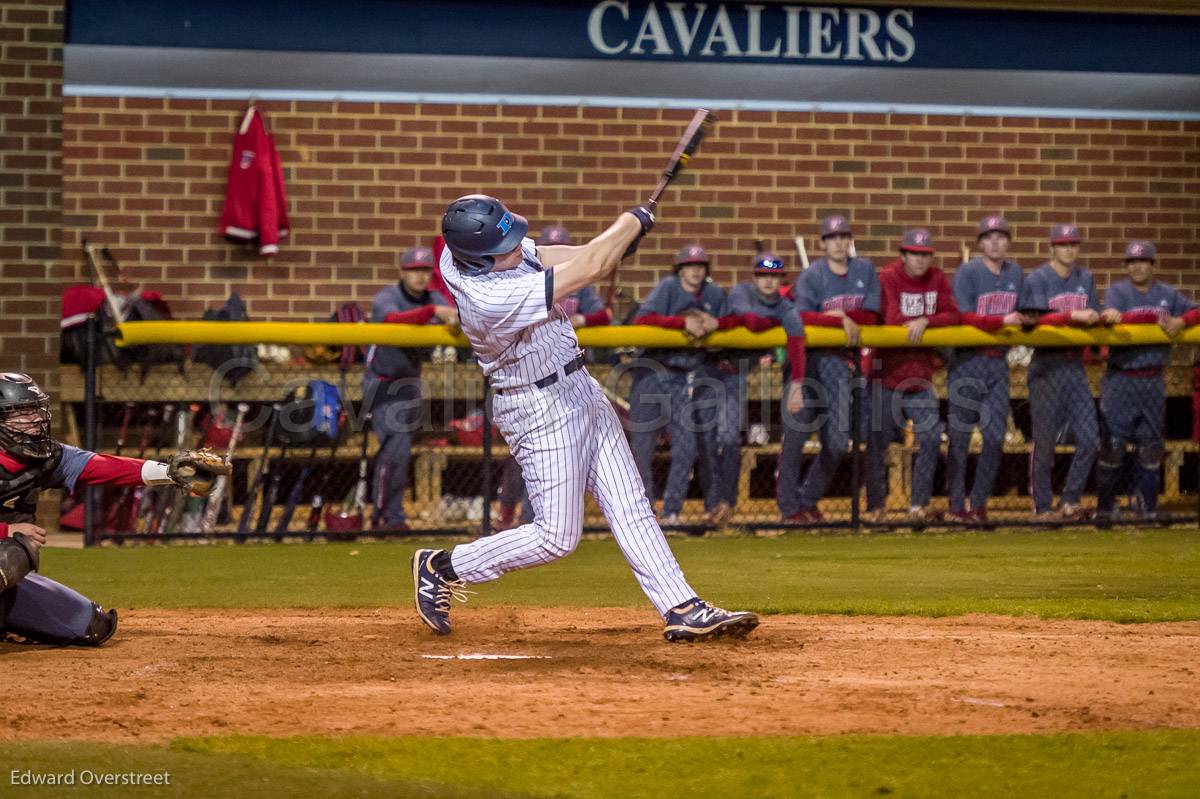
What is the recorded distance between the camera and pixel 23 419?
6.18 meters

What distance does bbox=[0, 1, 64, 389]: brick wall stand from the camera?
43.9 ft

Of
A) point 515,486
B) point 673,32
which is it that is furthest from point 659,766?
point 673,32

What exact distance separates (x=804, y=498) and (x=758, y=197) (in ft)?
13.9

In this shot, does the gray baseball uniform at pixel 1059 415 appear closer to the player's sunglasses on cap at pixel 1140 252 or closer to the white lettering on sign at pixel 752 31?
the player's sunglasses on cap at pixel 1140 252

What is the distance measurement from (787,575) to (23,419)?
14.8 feet

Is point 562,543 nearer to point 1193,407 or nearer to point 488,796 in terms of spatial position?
point 488,796

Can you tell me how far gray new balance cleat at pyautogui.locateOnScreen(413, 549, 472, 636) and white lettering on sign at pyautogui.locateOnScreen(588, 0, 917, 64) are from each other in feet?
28.5

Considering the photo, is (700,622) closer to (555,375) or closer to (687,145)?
(555,375)

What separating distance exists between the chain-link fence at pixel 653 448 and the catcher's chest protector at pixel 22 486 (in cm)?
440

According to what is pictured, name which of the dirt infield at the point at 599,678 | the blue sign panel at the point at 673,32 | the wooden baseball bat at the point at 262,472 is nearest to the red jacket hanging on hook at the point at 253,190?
the blue sign panel at the point at 673,32

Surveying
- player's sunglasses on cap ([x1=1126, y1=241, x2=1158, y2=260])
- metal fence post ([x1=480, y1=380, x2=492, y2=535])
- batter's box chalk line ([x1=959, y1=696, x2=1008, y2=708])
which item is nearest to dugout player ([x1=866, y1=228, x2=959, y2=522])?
player's sunglasses on cap ([x1=1126, y1=241, x2=1158, y2=260])

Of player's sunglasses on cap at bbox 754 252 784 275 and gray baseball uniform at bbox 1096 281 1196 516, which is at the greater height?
player's sunglasses on cap at bbox 754 252 784 275

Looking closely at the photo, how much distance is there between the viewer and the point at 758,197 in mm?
14734

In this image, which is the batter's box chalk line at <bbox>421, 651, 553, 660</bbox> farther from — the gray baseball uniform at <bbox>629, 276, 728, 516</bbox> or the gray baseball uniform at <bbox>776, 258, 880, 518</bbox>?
the gray baseball uniform at <bbox>776, 258, 880, 518</bbox>
